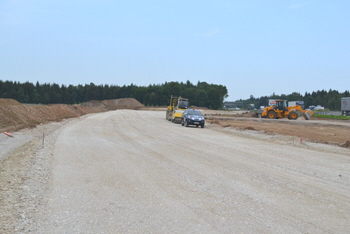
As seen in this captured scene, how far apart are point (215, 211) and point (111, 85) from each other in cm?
17821

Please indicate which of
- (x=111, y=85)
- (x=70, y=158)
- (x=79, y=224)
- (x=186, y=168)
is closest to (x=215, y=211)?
(x=79, y=224)

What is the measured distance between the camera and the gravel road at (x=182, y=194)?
6.09 m

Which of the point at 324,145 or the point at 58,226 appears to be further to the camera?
the point at 324,145

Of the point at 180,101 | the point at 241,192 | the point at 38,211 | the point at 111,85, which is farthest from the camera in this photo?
the point at 111,85

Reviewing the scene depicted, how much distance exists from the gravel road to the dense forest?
131134 millimetres

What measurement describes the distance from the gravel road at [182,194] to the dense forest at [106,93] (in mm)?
131134

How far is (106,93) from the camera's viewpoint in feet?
561

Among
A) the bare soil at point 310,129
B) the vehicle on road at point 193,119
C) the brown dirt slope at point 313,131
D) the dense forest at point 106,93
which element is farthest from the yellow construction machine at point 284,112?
the dense forest at point 106,93

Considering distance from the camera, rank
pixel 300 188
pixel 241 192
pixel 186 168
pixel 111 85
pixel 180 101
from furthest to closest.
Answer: pixel 111 85 → pixel 180 101 → pixel 186 168 → pixel 300 188 → pixel 241 192

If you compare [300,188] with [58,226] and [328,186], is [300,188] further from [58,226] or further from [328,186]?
[58,226]

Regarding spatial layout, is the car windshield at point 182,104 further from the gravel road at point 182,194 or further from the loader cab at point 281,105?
the gravel road at point 182,194

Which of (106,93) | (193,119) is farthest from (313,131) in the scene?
(106,93)

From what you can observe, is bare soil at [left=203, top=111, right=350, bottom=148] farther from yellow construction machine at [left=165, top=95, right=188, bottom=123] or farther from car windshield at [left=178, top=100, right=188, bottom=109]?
yellow construction machine at [left=165, top=95, right=188, bottom=123]

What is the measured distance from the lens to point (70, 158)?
526 inches
